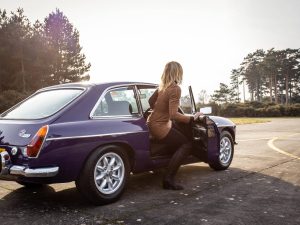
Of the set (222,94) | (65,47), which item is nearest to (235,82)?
(222,94)

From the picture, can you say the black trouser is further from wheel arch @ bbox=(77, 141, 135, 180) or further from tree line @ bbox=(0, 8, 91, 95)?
tree line @ bbox=(0, 8, 91, 95)

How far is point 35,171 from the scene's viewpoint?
13.2 feet

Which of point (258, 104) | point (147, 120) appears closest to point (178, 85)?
point (147, 120)

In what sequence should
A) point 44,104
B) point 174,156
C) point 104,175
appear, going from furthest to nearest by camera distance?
point 174,156, point 44,104, point 104,175

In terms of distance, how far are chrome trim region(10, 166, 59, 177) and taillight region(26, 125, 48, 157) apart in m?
0.17

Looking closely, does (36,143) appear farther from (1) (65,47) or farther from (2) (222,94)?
(2) (222,94)

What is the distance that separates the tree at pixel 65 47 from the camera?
145 feet

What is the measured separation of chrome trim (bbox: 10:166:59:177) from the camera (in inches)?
158

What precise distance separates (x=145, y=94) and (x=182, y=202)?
6.41 ft

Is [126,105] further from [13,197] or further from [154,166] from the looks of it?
[13,197]

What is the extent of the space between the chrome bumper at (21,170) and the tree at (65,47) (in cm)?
4056

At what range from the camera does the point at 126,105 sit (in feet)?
17.2

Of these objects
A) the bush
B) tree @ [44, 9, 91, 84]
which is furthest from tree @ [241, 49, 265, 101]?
tree @ [44, 9, 91, 84]

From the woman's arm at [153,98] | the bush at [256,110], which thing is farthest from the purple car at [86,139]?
the bush at [256,110]
